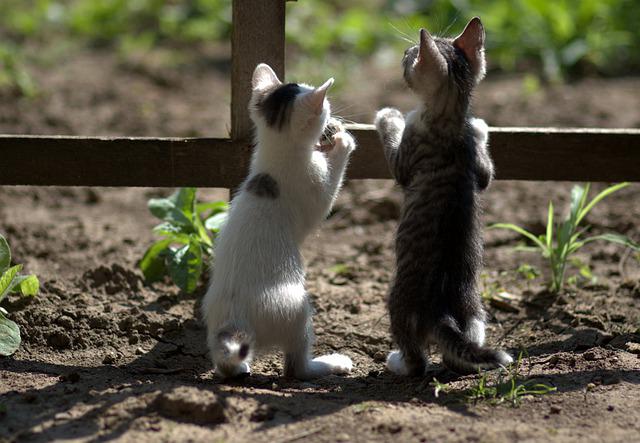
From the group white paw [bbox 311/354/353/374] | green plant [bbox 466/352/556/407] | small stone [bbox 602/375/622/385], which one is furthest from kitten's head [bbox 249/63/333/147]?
small stone [bbox 602/375/622/385]

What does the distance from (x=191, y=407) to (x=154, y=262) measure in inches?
68.2

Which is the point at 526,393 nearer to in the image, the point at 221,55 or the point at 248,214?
the point at 248,214

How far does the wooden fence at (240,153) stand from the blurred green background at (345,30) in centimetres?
426

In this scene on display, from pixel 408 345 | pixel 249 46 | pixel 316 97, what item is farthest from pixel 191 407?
pixel 249 46

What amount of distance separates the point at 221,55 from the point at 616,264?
20.9 ft

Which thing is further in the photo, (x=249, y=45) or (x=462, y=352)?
(x=249, y=45)

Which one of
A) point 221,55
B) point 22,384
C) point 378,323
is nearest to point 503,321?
point 378,323

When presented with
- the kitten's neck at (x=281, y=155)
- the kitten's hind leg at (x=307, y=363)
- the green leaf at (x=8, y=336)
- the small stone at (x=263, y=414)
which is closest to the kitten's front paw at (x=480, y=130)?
the kitten's neck at (x=281, y=155)

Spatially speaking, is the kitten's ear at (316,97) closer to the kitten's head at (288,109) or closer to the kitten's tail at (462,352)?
the kitten's head at (288,109)

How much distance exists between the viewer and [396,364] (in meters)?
4.55

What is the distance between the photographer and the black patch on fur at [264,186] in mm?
4508

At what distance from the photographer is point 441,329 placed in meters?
4.19

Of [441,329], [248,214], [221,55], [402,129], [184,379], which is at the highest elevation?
[221,55]

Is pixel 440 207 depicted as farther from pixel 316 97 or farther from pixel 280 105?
pixel 280 105
